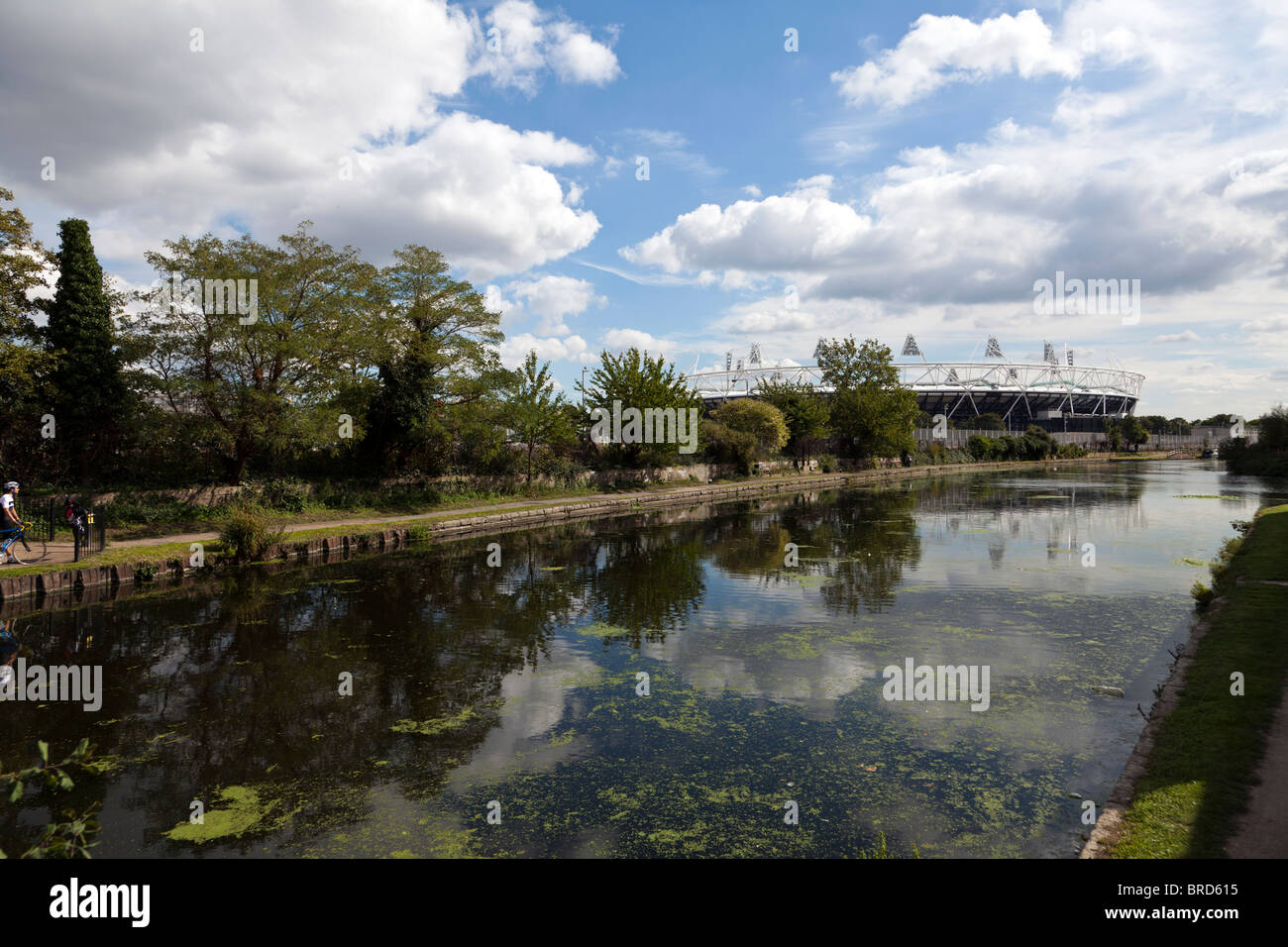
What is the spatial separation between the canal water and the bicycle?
301 centimetres

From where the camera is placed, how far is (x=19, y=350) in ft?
52.5

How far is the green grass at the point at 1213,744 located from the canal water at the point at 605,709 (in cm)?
51

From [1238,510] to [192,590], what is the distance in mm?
32633

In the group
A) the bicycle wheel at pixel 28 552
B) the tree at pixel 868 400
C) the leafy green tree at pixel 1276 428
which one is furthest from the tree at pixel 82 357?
the leafy green tree at pixel 1276 428

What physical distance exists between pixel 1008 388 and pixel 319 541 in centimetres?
11232

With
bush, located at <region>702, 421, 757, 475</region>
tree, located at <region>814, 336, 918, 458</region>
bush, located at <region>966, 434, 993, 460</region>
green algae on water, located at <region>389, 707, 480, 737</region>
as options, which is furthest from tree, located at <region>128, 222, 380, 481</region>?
bush, located at <region>966, 434, 993, 460</region>

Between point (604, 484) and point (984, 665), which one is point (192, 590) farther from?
point (604, 484)

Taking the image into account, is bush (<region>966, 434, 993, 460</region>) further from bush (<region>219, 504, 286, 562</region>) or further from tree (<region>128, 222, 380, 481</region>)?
bush (<region>219, 504, 286, 562</region>)

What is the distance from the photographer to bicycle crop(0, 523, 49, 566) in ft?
44.4

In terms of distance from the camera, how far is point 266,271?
Answer: 66.9 ft

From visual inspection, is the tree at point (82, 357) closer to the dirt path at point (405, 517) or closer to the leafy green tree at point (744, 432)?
the dirt path at point (405, 517)

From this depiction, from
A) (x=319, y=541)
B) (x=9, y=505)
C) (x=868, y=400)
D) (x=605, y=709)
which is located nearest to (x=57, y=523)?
(x=9, y=505)
